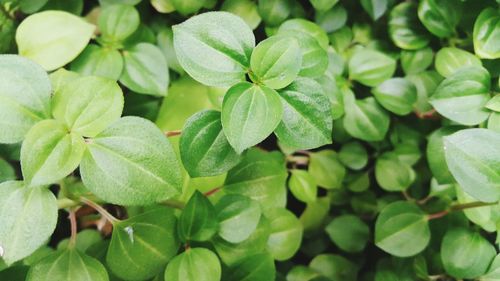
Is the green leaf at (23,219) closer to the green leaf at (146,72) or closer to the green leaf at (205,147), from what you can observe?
the green leaf at (205,147)

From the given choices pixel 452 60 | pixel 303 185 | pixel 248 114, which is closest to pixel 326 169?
pixel 303 185

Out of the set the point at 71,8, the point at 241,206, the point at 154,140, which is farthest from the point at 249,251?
the point at 71,8

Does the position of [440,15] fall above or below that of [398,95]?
above

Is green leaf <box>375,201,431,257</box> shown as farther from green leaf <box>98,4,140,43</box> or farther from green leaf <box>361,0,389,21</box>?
green leaf <box>98,4,140,43</box>

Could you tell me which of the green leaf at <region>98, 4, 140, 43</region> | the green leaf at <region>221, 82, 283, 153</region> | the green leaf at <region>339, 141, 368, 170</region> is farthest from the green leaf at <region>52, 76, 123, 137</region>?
the green leaf at <region>339, 141, 368, 170</region>

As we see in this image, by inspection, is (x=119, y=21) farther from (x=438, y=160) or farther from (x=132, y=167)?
(x=438, y=160)

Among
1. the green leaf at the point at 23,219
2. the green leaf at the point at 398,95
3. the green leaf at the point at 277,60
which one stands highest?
the green leaf at the point at 277,60

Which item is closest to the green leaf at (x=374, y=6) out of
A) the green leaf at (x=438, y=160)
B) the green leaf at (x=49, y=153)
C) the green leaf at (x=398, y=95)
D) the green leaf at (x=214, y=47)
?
the green leaf at (x=398, y=95)
